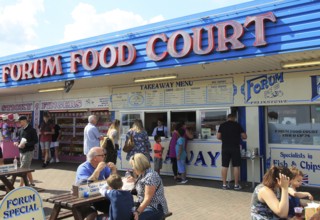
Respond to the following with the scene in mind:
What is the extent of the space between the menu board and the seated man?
4821 millimetres

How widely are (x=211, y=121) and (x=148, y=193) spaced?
545 centimetres

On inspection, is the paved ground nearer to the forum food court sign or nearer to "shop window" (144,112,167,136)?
"shop window" (144,112,167,136)

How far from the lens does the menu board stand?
29.4 ft

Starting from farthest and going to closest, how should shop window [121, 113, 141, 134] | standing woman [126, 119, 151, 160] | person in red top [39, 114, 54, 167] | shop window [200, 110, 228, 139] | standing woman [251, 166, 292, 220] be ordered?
person in red top [39, 114, 54, 167] < shop window [121, 113, 141, 134] < shop window [200, 110, 228, 139] < standing woman [126, 119, 151, 160] < standing woman [251, 166, 292, 220]

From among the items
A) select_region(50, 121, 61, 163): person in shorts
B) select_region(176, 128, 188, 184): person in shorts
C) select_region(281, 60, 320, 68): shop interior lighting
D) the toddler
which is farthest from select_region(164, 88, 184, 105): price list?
the toddler

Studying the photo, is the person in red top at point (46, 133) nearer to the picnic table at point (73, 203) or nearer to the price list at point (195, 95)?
the price list at point (195, 95)

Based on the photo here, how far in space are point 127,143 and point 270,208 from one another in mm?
5152

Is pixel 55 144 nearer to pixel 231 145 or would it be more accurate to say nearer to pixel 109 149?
pixel 109 149

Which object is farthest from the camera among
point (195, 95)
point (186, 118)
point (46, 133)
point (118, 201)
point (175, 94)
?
point (46, 133)

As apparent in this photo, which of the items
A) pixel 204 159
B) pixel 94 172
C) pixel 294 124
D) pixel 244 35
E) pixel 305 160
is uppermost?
pixel 244 35

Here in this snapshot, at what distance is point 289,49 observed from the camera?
6230 mm

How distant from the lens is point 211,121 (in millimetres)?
9297

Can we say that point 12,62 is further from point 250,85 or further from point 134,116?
point 250,85

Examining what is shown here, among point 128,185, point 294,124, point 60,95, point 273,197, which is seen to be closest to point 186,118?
point 294,124
